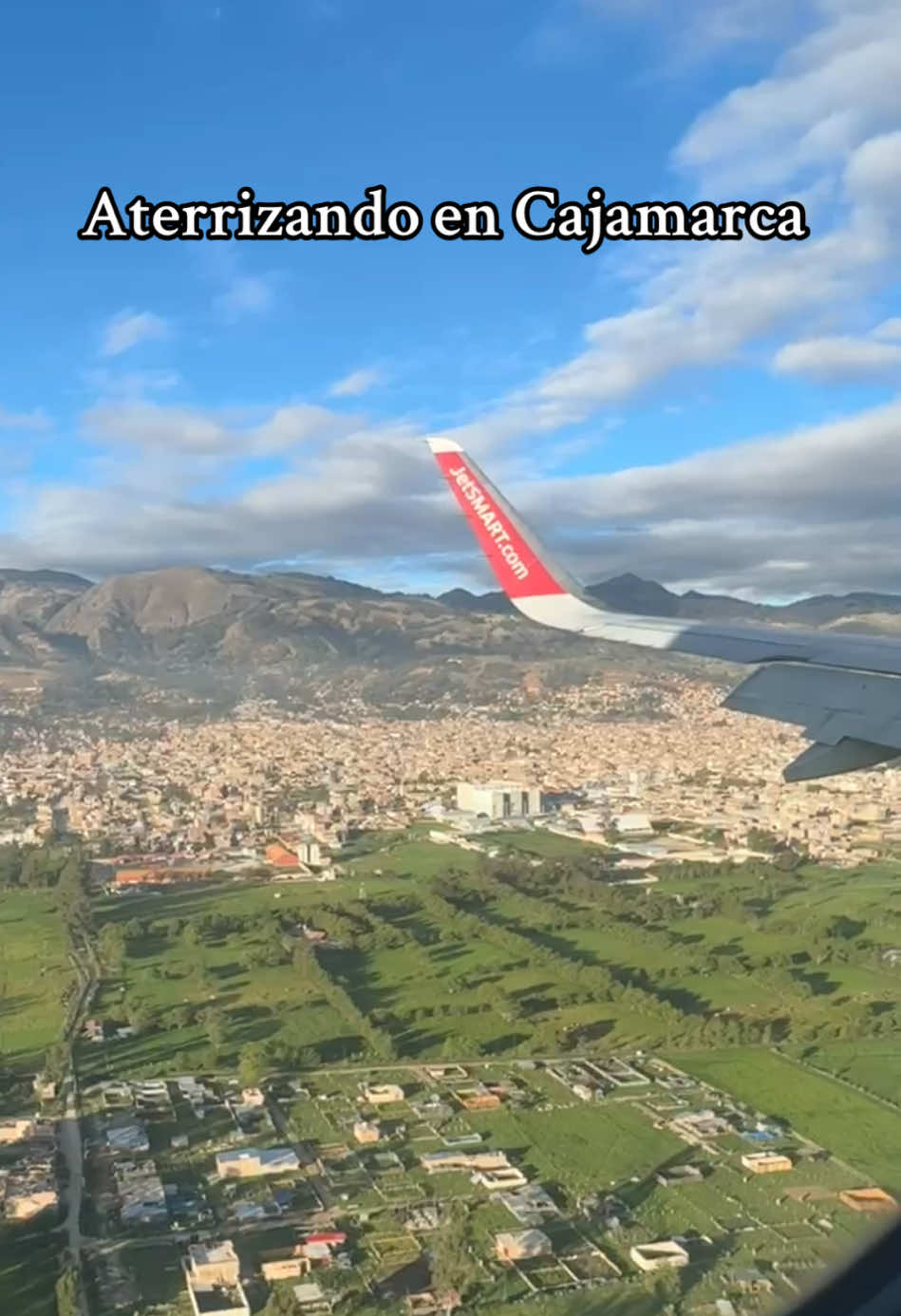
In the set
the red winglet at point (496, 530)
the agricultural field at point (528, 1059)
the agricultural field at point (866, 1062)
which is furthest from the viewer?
the agricultural field at point (866, 1062)

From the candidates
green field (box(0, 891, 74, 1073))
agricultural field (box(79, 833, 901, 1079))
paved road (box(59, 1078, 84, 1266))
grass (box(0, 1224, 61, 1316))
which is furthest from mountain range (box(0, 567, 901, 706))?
grass (box(0, 1224, 61, 1316))

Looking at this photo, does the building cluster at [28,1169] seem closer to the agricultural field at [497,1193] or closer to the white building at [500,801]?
the agricultural field at [497,1193]

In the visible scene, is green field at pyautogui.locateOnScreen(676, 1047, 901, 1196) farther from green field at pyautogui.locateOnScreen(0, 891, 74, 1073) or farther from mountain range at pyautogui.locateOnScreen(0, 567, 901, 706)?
mountain range at pyautogui.locateOnScreen(0, 567, 901, 706)

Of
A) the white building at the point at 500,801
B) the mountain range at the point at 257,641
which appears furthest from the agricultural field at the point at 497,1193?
the mountain range at the point at 257,641

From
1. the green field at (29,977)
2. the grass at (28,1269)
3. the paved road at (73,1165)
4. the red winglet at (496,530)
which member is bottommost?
the green field at (29,977)

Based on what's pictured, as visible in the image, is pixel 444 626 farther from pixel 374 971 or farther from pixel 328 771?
pixel 374 971

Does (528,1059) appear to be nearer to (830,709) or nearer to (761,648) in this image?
(761,648)
